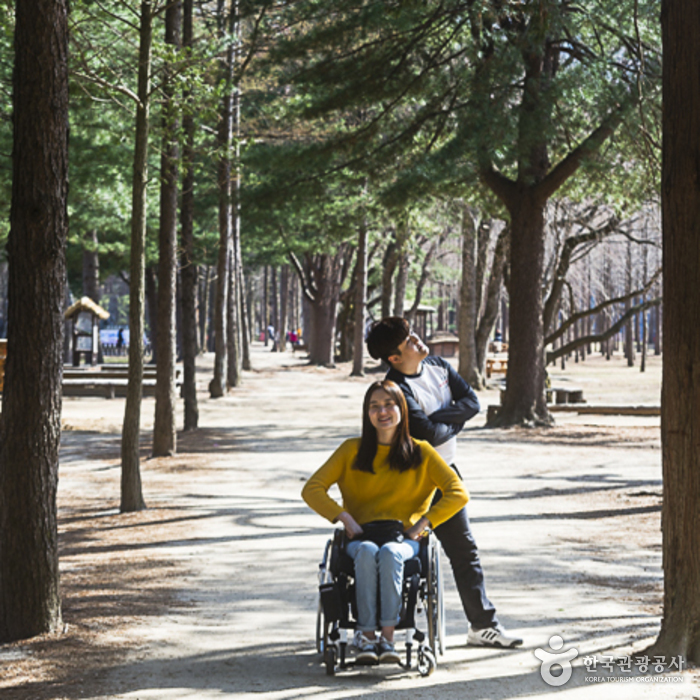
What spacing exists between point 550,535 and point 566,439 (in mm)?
8000

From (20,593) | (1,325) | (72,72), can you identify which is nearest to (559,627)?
(20,593)

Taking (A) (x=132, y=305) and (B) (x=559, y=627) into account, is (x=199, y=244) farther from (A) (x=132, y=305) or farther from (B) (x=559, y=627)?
(B) (x=559, y=627)

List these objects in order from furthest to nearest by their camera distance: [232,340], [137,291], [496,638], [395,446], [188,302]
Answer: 1. [232,340]
2. [188,302]
3. [137,291]
4. [496,638]
5. [395,446]

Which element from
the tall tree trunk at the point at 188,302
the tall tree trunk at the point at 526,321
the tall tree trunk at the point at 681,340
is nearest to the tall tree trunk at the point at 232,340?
the tall tree trunk at the point at 188,302

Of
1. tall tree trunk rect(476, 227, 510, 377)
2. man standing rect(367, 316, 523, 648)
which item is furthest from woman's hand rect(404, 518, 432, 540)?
tall tree trunk rect(476, 227, 510, 377)

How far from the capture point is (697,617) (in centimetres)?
469

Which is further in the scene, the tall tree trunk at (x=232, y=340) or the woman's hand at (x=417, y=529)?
the tall tree trunk at (x=232, y=340)

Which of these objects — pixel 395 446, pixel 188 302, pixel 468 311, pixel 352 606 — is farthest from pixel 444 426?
pixel 468 311

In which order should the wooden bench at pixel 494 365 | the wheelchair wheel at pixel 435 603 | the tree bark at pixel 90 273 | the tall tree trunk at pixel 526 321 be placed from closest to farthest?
the wheelchair wheel at pixel 435 603
the tall tree trunk at pixel 526 321
the tree bark at pixel 90 273
the wooden bench at pixel 494 365

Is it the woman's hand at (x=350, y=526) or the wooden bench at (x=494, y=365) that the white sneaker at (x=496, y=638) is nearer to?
the woman's hand at (x=350, y=526)

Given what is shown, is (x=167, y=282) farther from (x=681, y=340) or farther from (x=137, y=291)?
(x=681, y=340)

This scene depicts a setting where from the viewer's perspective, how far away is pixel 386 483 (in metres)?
4.81

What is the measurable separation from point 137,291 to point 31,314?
4.11 m

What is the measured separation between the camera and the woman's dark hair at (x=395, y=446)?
478 centimetres
